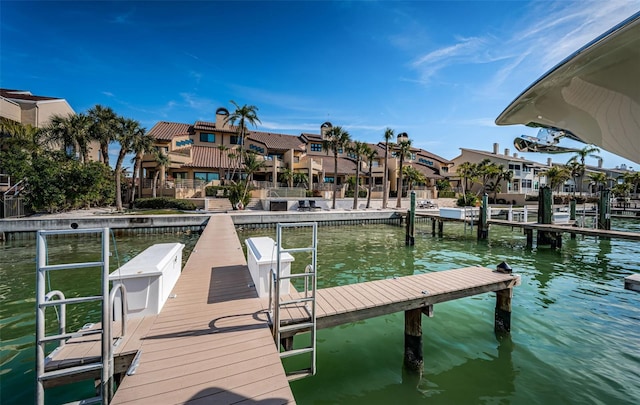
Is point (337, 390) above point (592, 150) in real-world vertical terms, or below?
below

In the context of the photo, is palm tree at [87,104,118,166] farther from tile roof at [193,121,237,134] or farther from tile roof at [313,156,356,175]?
tile roof at [313,156,356,175]

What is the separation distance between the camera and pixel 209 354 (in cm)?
386

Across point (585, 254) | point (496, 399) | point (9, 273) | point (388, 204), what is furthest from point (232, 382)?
point (388, 204)

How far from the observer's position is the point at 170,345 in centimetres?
404

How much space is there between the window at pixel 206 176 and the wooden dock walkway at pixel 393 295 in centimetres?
3124

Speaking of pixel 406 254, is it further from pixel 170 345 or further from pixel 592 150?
pixel 592 150

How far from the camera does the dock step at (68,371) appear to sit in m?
3.09

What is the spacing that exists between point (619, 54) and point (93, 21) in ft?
56.6

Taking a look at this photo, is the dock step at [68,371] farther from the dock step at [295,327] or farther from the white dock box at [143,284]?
the dock step at [295,327]

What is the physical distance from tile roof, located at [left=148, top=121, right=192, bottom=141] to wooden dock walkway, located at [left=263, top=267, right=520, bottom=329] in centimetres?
3511

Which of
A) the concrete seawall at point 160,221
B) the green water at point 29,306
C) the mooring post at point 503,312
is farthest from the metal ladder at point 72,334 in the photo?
the concrete seawall at point 160,221

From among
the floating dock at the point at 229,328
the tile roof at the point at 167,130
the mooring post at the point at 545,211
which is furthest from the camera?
the tile roof at the point at 167,130

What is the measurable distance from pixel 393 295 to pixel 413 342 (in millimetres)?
934

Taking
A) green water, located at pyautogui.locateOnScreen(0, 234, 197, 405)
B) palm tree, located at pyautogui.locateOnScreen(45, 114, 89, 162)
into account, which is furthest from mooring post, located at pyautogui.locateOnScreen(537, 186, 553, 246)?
palm tree, located at pyautogui.locateOnScreen(45, 114, 89, 162)
